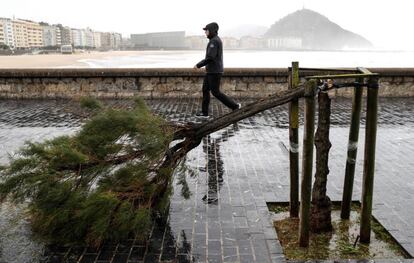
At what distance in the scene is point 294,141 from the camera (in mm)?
4676

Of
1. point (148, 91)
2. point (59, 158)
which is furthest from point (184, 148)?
point (148, 91)

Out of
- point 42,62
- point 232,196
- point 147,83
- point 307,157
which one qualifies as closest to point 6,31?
point 42,62

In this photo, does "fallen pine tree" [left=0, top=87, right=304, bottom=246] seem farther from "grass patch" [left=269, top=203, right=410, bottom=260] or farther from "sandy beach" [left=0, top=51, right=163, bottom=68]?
"sandy beach" [left=0, top=51, right=163, bottom=68]

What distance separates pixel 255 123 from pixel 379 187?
4.51m

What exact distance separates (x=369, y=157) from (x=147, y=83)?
10562mm

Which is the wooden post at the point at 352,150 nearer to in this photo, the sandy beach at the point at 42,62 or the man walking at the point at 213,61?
the man walking at the point at 213,61

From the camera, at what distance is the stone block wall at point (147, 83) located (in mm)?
13828

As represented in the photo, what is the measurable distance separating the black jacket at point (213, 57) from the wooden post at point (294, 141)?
5211 millimetres

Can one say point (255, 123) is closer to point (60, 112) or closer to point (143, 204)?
point (60, 112)

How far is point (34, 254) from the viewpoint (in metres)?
4.05

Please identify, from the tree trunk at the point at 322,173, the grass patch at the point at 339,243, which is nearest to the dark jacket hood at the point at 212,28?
the grass patch at the point at 339,243

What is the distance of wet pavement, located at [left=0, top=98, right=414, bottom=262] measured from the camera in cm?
409

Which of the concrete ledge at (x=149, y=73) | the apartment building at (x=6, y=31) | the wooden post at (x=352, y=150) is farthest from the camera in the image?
the apartment building at (x=6, y=31)

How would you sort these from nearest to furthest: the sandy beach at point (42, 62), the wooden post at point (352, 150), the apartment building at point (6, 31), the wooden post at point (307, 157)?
the wooden post at point (307, 157), the wooden post at point (352, 150), the sandy beach at point (42, 62), the apartment building at point (6, 31)
